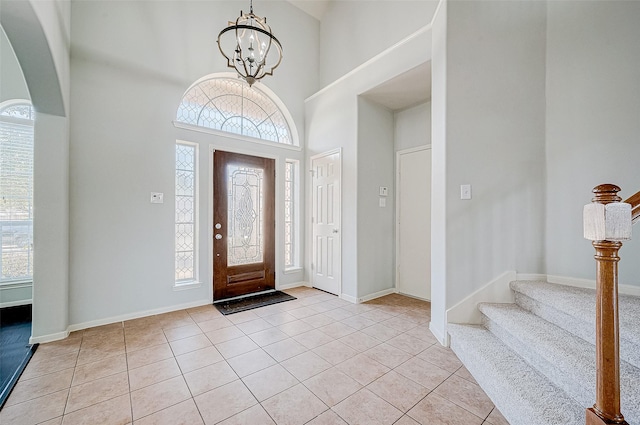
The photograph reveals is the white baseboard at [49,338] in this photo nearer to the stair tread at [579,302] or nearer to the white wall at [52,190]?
the white wall at [52,190]

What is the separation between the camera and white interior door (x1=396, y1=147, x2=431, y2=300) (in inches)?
148

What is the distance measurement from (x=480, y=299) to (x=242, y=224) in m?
3.08

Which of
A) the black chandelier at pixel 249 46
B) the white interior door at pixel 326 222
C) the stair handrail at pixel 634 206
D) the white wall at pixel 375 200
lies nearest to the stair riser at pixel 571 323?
the stair handrail at pixel 634 206

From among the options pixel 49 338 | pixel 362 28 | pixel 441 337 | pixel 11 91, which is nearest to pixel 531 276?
pixel 441 337

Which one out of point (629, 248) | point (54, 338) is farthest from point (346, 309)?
point (54, 338)

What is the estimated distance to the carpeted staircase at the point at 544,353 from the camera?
1373mm

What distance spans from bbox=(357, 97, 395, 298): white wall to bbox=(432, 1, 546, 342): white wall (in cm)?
124

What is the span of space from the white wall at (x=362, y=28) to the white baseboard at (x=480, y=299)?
296 centimetres

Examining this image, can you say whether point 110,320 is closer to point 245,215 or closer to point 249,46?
point 245,215

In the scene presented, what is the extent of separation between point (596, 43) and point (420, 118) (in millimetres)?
1770

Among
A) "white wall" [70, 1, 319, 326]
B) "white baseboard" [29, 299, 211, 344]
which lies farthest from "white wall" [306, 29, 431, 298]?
"white baseboard" [29, 299, 211, 344]

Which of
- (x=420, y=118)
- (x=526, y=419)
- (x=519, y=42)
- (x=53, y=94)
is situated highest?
(x=519, y=42)

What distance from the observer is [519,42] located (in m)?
2.62

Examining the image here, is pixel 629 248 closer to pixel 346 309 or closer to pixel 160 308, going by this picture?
pixel 346 309
